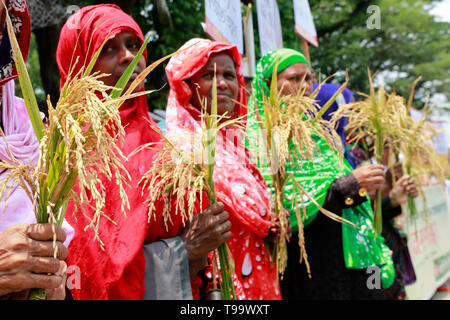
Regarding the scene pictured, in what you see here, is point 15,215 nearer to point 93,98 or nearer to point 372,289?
point 93,98

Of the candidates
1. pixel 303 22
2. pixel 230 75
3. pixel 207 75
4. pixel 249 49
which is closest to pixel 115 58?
pixel 207 75

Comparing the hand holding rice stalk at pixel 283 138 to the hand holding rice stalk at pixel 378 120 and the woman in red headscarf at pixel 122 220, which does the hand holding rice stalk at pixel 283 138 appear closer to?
the woman in red headscarf at pixel 122 220

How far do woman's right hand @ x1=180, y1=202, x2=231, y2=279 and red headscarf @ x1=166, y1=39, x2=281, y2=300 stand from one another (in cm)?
26

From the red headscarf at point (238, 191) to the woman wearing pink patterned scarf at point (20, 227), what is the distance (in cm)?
66

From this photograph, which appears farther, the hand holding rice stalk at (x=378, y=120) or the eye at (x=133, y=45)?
the hand holding rice stalk at (x=378, y=120)

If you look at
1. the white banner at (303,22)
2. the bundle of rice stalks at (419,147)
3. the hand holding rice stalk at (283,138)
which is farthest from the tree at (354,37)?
the hand holding rice stalk at (283,138)

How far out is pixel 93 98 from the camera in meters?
1.15

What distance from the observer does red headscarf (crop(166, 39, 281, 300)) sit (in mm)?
2006

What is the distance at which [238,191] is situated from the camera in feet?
6.62

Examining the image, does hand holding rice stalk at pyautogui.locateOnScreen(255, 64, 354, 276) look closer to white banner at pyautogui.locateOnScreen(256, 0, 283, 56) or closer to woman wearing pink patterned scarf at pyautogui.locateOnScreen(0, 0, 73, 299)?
woman wearing pink patterned scarf at pyautogui.locateOnScreen(0, 0, 73, 299)

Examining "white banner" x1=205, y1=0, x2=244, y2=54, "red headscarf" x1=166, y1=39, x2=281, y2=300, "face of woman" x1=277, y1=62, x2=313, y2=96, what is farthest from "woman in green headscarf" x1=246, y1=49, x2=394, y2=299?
"white banner" x1=205, y1=0, x2=244, y2=54

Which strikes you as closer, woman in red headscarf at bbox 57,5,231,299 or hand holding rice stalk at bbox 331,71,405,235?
woman in red headscarf at bbox 57,5,231,299

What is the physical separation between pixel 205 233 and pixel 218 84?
781 mm

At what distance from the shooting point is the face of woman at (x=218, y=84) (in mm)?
2180
